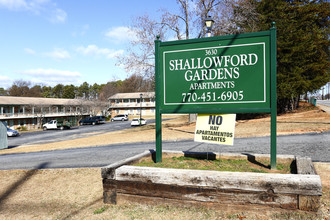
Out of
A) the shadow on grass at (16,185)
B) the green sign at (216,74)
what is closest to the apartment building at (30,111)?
the shadow on grass at (16,185)

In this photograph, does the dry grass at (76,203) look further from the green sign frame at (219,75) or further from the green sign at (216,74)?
the green sign at (216,74)

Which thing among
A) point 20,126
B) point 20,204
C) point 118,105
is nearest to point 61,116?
point 20,126

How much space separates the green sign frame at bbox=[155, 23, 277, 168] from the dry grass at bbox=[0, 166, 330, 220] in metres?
1.55

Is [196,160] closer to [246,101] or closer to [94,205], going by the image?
[246,101]

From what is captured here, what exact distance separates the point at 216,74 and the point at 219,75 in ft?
0.23

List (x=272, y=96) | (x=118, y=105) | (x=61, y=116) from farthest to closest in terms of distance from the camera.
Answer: (x=118, y=105), (x=61, y=116), (x=272, y=96)

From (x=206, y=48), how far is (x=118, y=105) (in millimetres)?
72003

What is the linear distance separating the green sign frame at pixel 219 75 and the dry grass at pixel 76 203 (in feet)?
5.10

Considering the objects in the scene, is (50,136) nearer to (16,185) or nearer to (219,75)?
(16,185)

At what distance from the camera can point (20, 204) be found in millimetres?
5613

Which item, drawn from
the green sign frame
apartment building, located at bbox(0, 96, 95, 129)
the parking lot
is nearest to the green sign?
the green sign frame

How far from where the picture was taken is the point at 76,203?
534 centimetres

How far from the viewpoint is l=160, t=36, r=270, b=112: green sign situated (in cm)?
501

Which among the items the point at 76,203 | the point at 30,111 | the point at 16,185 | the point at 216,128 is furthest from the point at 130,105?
the point at 216,128
